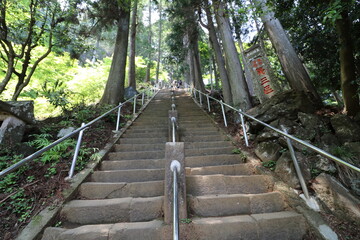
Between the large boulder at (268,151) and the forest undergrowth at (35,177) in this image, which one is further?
the large boulder at (268,151)

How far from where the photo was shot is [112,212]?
221 cm

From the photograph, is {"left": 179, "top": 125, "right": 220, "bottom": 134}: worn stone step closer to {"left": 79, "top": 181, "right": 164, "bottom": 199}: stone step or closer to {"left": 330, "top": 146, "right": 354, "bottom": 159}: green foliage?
{"left": 79, "top": 181, "right": 164, "bottom": 199}: stone step

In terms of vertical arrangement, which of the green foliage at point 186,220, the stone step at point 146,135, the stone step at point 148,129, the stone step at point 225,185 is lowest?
the green foliage at point 186,220

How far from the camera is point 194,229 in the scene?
6.43ft

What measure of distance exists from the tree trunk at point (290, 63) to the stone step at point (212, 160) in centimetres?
294

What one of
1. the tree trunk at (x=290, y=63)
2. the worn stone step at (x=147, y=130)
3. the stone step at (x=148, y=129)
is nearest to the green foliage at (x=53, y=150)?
the worn stone step at (x=147, y=130)

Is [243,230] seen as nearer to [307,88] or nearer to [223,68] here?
[307,88]

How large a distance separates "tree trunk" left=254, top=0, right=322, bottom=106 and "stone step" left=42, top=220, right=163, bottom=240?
5.01 meters

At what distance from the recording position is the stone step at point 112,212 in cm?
218

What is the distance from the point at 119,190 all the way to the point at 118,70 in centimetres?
608

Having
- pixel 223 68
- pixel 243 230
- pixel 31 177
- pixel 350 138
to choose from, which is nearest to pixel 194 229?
pixel 243 230

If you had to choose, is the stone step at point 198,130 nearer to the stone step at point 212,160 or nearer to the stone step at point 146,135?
the stone step at point 146,135

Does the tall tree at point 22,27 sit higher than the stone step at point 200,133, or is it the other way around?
the tall tree at point 22,27

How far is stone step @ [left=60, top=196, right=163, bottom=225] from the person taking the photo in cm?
218
